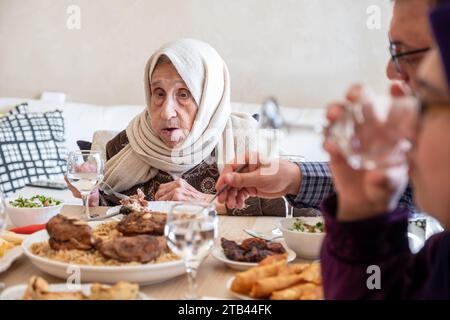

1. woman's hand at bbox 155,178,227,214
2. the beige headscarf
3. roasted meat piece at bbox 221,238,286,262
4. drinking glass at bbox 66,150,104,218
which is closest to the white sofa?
the beige headscarf

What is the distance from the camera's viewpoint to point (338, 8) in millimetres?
3273

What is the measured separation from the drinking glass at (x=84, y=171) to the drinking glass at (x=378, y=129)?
1.14m

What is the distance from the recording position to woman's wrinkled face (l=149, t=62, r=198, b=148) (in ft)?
→ 7.26

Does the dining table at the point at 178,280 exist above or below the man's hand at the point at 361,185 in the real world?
below

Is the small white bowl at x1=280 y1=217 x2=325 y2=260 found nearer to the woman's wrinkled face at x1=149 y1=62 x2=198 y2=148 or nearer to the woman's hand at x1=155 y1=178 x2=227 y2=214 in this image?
the woman's hand at x1=155 y1=178 x2=227 y2=214

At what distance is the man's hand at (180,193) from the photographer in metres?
1.97

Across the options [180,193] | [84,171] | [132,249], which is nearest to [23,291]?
[132,249]

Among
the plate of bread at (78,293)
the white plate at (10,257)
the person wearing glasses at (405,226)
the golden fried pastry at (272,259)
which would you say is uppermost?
the person wearing glasses at (405,226)

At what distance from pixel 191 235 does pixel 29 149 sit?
2.50m

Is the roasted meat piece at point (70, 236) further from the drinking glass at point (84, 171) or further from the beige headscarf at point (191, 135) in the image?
the beige headscarf at point (191, 135)

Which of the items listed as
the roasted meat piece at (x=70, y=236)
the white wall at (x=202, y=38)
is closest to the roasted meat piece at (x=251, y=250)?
the roasted meat piece at (x=70, y=236)

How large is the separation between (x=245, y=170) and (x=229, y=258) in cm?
27
